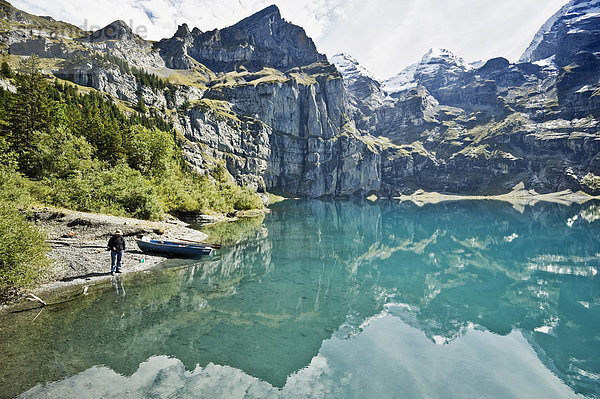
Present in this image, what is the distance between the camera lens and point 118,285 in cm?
2136

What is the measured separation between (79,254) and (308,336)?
21.3m

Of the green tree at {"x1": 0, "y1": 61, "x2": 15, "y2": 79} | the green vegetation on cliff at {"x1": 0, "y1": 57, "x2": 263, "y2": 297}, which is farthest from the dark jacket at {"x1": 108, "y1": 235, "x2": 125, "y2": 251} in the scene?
the green tree at {"x1": 0, "y1": 61, "x2": 15, "y2": 79}

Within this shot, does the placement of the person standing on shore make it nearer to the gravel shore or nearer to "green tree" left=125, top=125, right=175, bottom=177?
the gravel shore

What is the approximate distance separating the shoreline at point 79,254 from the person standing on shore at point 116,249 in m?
0.61

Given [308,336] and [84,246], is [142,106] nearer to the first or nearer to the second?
[84,246]

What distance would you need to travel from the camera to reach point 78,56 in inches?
7175

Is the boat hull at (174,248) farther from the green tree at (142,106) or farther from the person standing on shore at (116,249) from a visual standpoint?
the green tree at (142,106)

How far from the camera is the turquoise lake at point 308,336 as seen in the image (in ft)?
38.2

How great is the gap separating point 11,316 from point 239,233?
117 ft

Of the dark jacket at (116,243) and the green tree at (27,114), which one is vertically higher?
the green tree at (27,114)

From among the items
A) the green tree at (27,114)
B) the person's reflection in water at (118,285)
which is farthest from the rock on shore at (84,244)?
the green tree at (27,114)

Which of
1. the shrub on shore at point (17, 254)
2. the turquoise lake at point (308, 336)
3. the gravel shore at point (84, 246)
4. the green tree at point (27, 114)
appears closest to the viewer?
the turquoise lake at point (308, 336)

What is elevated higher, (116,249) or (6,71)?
(6,71)

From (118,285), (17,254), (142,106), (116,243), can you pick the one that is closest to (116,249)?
(116,243)
